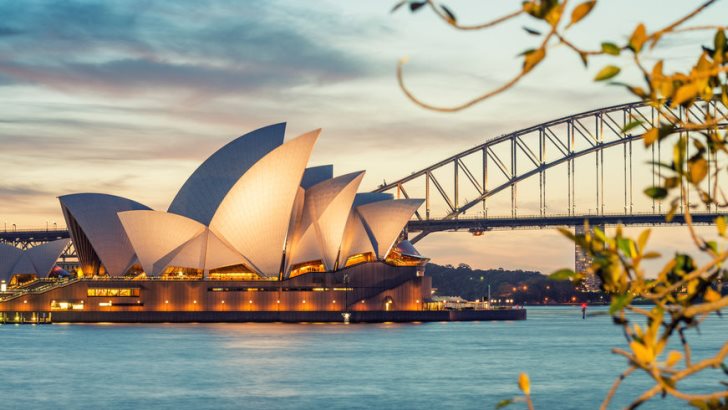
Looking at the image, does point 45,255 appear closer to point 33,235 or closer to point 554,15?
point 33,235

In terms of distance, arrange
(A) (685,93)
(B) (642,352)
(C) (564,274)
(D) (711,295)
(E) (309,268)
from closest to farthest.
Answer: (B) (642,352) → (A) (685,93) → (C) (564,274) → (D) (711,295) → (E) (309,268)

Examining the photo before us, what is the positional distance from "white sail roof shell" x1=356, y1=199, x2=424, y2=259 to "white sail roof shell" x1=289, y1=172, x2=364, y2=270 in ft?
12.9

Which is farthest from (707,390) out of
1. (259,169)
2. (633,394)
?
(259,169)

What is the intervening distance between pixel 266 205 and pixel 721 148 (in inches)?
3101

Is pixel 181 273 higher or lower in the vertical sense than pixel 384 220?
lower

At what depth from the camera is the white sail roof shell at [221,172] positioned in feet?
276

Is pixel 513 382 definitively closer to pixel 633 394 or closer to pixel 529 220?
pixel 633 394

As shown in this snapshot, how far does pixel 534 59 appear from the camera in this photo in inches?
195

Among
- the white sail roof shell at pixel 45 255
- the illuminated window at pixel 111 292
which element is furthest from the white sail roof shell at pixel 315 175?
the white sail roof shell at pixel 45 255

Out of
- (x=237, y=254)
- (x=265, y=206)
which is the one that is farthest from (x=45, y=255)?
(x=265, y=206)

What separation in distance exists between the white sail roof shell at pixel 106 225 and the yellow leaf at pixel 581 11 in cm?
8933

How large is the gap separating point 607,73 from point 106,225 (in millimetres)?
Answer: 90431

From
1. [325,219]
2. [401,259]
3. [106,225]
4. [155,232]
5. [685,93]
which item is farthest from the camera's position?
[401,259]

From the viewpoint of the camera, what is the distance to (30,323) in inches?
3792
